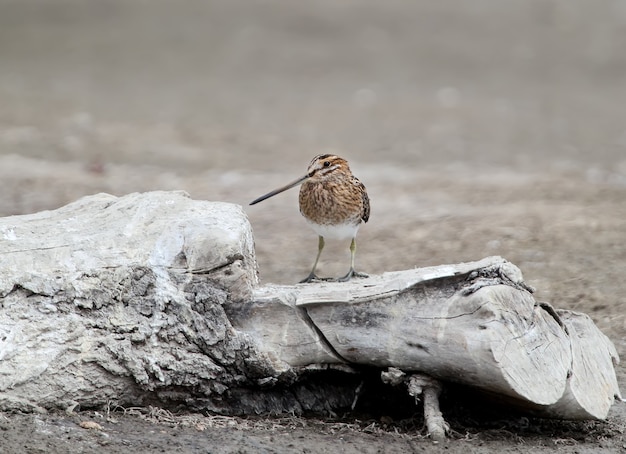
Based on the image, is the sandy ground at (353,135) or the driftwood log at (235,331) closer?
the driftwood log at (235,331)

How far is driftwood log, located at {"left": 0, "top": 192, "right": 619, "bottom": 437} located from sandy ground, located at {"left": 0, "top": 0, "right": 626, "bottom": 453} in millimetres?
193

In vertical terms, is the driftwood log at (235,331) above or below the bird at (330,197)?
below

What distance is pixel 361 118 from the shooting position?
15.9 metres

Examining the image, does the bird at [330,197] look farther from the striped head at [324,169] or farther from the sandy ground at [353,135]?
the sandy ground at [353,135]

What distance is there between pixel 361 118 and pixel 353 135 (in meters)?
1.01

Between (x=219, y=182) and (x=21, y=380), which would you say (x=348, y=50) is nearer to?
(x=219, y=182)

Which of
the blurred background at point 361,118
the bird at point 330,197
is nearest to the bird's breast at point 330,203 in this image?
the bird at point 330,197

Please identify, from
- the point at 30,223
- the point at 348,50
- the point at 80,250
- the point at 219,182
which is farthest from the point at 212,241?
the point at 348,50

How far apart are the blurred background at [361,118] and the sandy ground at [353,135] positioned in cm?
5

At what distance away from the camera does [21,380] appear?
530 cm

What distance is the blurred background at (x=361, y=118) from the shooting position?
1052 cm

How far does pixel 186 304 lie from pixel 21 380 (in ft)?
3.09

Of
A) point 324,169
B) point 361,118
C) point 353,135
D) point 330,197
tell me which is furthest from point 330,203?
point 361,118

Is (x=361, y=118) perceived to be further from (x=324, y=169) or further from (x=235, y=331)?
(x=235, y=331)
